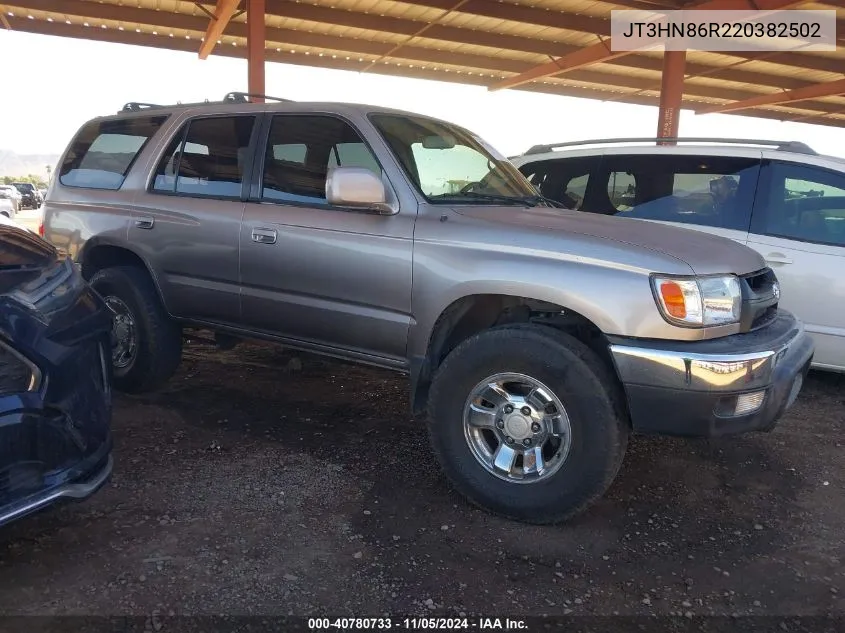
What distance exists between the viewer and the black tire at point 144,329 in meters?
4.05

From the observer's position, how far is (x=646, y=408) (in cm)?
260

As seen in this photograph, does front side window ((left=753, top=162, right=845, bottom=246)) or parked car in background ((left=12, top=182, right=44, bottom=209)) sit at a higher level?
front side window ((left=753, top=162, right=845, bottom=246))

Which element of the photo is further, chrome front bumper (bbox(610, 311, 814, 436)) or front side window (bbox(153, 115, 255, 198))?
front side window (bbox(153, 115, 255, 198))

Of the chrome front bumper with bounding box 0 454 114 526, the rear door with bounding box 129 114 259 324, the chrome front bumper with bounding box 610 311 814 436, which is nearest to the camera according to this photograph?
the chrome front bumper with bounding box 0 454 114 526

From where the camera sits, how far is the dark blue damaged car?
2.05m

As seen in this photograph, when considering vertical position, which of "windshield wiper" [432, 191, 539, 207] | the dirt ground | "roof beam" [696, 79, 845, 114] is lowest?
the dirt ground

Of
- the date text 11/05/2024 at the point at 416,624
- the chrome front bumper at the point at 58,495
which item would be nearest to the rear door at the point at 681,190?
the date text 11/05/2024 at the point at 416,624

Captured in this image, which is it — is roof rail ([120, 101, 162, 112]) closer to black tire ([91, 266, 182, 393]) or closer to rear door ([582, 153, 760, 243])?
black tire ([91, 266, 182, 393])

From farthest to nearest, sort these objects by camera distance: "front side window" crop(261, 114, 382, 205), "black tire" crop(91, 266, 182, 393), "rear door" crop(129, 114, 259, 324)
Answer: "black tire" crop(91, 266, 182, 393) → "rear door" crop(129, 114, 259, 324) → "front side window" crop(261, 114, 382, 205)

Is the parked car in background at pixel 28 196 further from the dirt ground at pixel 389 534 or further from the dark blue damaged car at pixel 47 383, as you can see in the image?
the dark blue damaged car at pixel 47 383

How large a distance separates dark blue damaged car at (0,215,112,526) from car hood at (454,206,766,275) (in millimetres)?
1707

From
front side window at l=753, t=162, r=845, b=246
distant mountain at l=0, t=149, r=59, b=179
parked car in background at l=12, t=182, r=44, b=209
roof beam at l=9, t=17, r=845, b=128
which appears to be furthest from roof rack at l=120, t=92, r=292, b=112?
distant mountain at l=0, t=149, r=59, b=179

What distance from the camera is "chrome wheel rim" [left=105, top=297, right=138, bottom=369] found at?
163 inches

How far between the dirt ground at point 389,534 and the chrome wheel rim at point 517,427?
0.85ft
